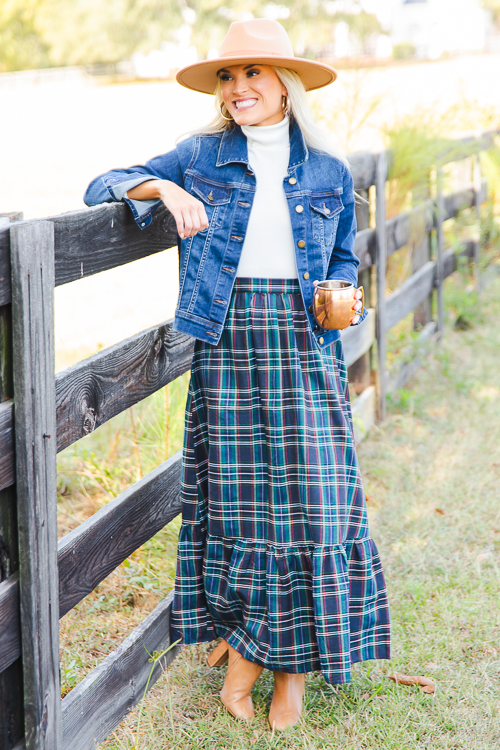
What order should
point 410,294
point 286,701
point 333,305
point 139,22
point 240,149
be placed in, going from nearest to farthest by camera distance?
1. point 333,305
2. point 240,149
3. point 286,701
4. point 410,294
5. point 139,22

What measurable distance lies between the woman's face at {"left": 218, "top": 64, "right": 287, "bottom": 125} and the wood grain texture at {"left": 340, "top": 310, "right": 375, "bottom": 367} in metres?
1.82

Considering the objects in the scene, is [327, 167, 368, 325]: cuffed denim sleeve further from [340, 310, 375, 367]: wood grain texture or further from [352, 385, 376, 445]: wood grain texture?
[352, 385, 376, 445]: wood grain texture

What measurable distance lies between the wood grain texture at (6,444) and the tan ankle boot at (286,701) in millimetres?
1085

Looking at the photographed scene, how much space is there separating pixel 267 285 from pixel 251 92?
1.72 ft

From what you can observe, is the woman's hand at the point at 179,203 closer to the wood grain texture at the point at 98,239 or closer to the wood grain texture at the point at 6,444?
the wood grain texture at the point at 98,239

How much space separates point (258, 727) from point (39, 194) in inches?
368

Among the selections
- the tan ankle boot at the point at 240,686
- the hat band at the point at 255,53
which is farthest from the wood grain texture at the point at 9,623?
the hat band at the point at 255,53

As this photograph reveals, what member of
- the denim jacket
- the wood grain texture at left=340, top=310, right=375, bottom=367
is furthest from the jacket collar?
the wood grain texture at left=340, top=310, right=375, bottom=367

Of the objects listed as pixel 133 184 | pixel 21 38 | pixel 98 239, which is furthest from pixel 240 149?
pixel 21 38

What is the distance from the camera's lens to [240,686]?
2.30m

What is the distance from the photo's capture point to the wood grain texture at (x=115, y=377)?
1.88 metres

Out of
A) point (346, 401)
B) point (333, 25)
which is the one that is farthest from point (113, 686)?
point (333, 25)

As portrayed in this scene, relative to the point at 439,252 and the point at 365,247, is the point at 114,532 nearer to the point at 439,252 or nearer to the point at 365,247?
the point at 365,247

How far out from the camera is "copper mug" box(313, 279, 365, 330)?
2.04 metres
